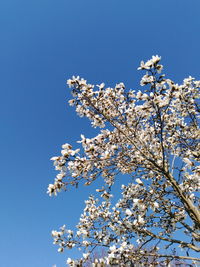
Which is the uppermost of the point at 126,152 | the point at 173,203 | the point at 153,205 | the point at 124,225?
the point at 126,152

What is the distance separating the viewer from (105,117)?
633cm

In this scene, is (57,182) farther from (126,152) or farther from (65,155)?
(126,152)

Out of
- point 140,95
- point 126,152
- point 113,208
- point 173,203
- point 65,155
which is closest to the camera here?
point 65,155

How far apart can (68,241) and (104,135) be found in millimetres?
3370

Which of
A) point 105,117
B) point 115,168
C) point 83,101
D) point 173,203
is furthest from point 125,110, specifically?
point 173,203

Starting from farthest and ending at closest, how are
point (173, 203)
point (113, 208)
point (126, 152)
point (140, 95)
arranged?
point (113, 208) < point (173, 203) < point (126, 152) < point (140, 95)

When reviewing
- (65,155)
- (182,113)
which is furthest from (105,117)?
(182,113)

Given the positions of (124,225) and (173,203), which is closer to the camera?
(124,225)

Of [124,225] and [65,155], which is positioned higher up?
[65,155]

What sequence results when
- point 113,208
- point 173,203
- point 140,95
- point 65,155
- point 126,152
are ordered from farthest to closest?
point 113,208 < point 173,203 < point 126,152 < point 140,95 < point 65,155

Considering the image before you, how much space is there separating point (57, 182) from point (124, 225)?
1911 millimetres

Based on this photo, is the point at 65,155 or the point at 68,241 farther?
the point at 68,241

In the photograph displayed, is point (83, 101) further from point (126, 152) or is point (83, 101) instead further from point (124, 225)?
point (124, 225)

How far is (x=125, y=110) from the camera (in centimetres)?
680
